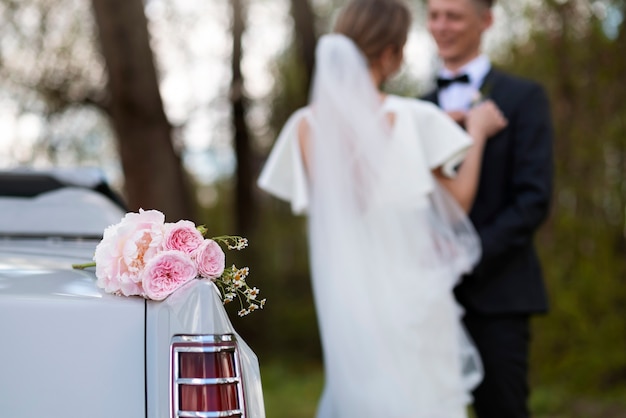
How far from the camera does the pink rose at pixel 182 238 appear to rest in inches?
84.3

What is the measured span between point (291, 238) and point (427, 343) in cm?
1339

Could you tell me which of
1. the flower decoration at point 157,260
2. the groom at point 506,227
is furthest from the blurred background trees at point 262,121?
the flower decoration at point 157,260

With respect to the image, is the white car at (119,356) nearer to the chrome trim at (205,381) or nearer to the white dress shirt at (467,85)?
the chrome trim at (205,381)

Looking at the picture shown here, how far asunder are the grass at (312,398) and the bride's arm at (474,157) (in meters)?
3.71

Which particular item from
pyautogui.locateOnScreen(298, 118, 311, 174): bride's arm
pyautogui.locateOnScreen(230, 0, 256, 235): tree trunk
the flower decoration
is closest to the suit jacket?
pyautogui.locateOnScreen(298, 118, 311, 174): bride's arm

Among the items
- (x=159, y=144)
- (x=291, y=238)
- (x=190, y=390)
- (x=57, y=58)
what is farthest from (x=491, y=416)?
(x=291, y=238)

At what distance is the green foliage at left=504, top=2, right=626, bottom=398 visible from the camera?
7008 millimetres

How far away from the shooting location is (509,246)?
12.2 feet

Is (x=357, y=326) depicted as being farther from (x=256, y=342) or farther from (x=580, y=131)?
(x=256, y=342)

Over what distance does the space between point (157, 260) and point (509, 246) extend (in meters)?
2.02

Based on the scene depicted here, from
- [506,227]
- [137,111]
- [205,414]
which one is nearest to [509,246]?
[506,227]

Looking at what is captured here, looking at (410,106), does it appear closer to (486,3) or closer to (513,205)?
(513,205)

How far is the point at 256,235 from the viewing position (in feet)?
47.3

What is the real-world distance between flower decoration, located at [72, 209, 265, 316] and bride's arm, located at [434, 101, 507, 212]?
1610 millimetres
